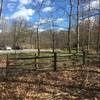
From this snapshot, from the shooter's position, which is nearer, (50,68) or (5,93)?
(5,93)

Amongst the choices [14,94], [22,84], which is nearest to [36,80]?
[22,84]

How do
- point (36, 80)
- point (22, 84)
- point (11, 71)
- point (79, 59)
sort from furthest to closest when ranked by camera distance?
point (79, 59) < point (11, 71) < point (36, 80) < point (22, 84)

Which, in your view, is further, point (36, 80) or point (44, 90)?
point (36, 80)

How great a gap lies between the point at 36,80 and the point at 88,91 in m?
3.27

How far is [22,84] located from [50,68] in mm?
5374

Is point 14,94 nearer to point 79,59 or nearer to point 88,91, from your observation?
point 88,91

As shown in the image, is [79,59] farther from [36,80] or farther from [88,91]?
[88,91]

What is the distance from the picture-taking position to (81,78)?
13.3 m

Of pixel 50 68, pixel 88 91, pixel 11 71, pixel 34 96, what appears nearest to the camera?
pixel 34 96

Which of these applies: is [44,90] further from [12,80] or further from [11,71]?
[11,71]

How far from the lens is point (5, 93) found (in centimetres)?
983

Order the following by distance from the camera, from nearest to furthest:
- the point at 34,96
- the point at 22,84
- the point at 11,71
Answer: the point at 34,96, the point at 22,84, the point at 11,71

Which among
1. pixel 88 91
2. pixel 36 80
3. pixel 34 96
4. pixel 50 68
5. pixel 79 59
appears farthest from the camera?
pixel 79 59

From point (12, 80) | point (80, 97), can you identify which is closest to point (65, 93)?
point (80, 97)
